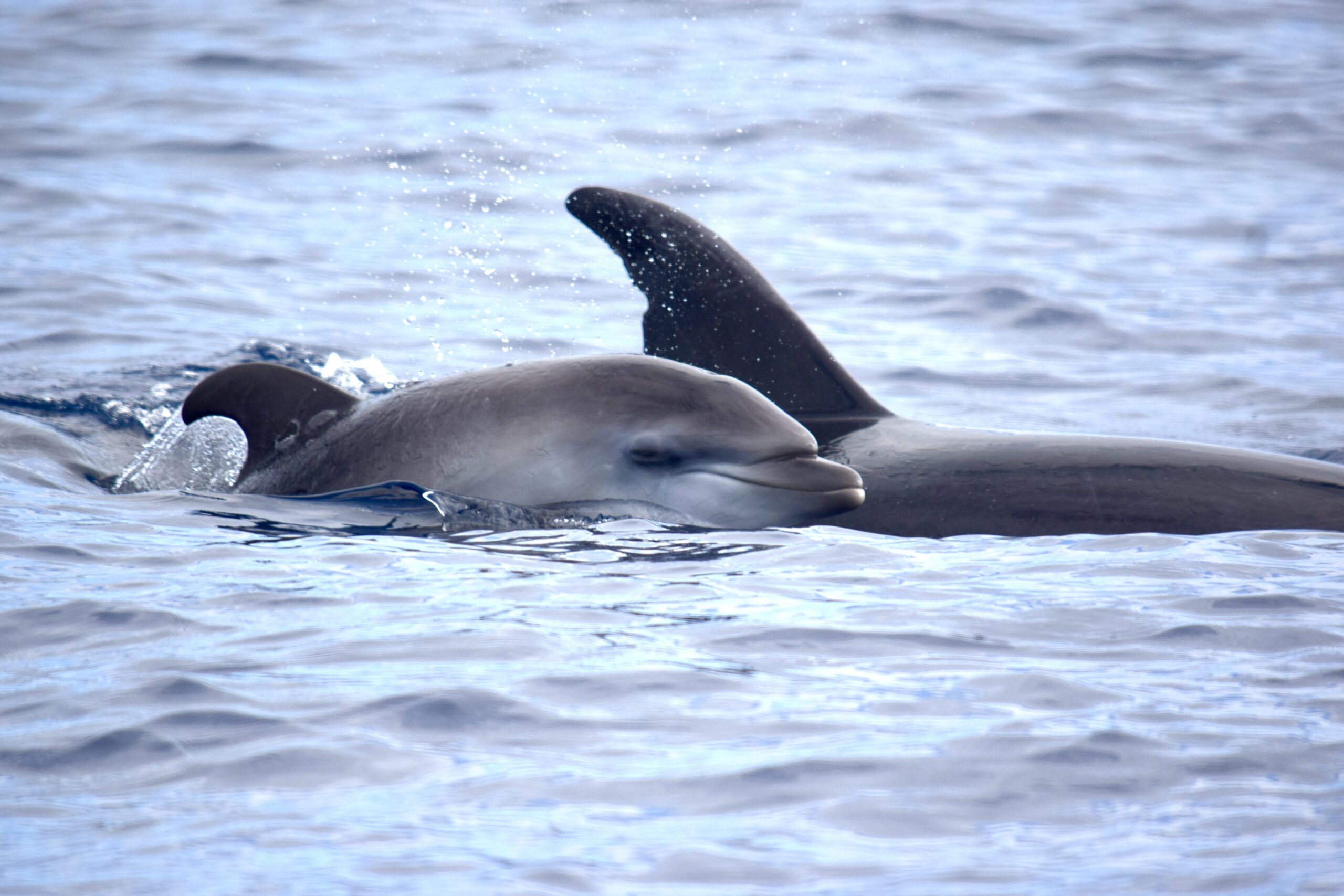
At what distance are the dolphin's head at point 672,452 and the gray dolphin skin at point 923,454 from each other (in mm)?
372

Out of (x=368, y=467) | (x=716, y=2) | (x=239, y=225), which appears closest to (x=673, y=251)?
(x=368, y=467)

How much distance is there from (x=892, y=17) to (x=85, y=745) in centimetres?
3108

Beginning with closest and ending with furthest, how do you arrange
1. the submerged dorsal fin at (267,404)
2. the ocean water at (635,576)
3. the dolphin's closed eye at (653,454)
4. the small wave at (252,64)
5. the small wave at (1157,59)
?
1. the ocean water at (635,576)
2. the dolphin's closed eye at (653,454)
3. the submerged dorsal fin at (267,404)
4. the small wave at (252,64)
5. the small wave at (1157,59)

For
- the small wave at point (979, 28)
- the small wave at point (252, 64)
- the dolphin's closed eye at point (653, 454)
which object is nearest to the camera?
the dolphin's closed eye at point (653, 454)

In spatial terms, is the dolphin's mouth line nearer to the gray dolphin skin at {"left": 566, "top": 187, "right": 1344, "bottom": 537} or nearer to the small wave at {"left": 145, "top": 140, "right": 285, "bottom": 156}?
the gray dolphin skin at {"left": 566, "top": 187, "right": 1344, "bottom": 537}

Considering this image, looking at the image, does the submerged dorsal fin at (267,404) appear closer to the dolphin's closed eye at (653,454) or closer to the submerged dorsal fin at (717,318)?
the dolphin's closed eye at (653,454)

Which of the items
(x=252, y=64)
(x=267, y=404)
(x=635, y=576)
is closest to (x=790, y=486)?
(x=635, y=576)

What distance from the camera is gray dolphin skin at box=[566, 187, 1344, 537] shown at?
7.00 m

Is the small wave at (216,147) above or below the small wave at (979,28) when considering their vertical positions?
below

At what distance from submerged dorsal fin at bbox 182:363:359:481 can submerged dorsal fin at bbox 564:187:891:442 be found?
164 cm

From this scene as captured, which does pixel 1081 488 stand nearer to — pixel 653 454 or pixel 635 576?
pixel 653 454

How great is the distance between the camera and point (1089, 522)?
6977 mm

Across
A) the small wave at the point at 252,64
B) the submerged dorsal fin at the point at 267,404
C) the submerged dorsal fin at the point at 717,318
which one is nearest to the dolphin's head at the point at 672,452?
the submerged dorsal fin at the point at 717,318

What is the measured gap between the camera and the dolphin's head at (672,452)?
6.86 m
